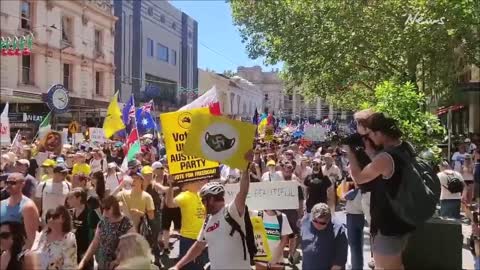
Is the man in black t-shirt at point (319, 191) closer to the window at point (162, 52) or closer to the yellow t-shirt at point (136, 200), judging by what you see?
the yellow t-shirt at point (136, 200)

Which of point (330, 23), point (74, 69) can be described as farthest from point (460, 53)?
point (74, 69)

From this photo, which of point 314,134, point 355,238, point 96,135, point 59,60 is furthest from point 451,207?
point 59,60

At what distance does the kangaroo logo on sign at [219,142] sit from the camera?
498 centimetres

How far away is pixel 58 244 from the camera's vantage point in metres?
5.61

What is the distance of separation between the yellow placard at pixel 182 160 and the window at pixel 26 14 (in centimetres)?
2122

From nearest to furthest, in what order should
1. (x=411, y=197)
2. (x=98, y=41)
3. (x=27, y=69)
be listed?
(x=411, y=197)
(x=27, y=69)
(x=98, y=41)

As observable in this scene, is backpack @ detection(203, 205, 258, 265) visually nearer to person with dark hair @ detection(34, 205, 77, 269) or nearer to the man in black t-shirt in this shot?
person with dark hair @ detection(34, 205, 77, 269)

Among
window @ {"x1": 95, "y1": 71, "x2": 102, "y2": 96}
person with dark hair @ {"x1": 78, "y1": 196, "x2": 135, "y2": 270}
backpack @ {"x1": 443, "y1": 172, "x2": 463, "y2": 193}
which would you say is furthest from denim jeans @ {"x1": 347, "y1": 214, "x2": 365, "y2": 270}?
window @ {"x1": 95, "y1": 71, "x2": 102, "y2": 96}

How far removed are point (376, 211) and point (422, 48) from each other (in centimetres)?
1260

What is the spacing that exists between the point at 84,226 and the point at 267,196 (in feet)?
7.36

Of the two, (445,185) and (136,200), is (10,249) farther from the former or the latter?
(445,185)

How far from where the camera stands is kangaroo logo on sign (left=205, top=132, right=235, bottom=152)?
196 inches

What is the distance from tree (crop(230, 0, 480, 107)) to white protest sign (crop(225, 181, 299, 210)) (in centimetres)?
736

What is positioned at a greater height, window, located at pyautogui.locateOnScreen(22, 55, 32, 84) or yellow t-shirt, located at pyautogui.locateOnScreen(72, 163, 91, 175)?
window, located at pyautogui.locateOnScreen(22, 55, 32, 84)
